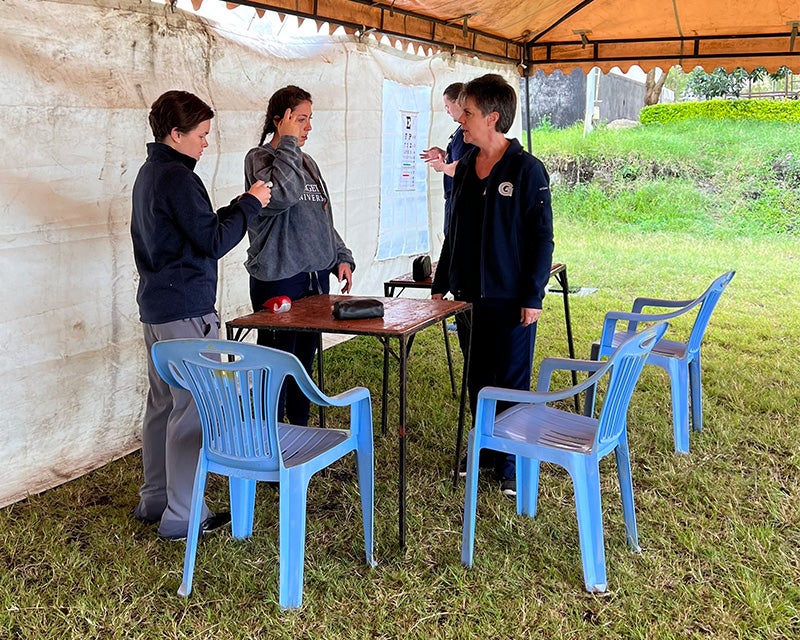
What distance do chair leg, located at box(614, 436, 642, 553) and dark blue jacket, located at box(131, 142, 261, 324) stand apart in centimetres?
145

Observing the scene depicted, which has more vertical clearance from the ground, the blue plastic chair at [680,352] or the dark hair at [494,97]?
the dark hair at [494,97]

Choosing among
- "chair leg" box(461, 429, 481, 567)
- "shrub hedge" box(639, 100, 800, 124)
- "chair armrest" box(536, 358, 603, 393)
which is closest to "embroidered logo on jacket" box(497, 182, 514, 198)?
"chair armrest" box(536, 358, 603, 393)

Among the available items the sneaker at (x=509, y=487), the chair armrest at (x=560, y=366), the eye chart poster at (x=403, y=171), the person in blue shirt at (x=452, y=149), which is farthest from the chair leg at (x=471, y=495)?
the eye chart poster at (x=403, y=171)

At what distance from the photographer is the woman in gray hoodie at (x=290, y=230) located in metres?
2.97

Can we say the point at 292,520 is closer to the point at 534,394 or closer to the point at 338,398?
the point at 338,398

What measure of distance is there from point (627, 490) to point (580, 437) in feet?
0.95

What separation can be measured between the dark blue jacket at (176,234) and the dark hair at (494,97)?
3.16 ft

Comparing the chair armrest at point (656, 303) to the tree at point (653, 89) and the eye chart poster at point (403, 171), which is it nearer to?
the eye chart poster at point (403, 171)

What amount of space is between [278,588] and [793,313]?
5422 mm

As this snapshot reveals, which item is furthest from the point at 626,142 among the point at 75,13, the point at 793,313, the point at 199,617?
the point at 199,617

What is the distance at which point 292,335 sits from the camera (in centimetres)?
328

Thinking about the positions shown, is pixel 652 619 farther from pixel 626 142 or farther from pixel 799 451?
pixel 626 142

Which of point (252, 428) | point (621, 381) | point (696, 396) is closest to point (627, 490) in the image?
point (621, 381)

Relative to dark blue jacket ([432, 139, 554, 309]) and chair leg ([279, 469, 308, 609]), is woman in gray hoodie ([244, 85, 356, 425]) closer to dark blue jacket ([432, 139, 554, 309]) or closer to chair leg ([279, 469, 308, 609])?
dark blue jacket ([432, 139, 554, 309])
